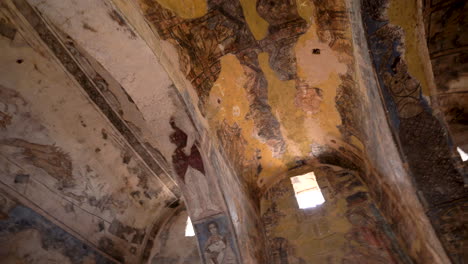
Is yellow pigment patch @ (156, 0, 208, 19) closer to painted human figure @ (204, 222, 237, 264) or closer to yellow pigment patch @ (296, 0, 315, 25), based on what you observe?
yellow pigment patch @ (296, 0, 315, 25)

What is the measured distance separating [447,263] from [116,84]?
17.8 ft

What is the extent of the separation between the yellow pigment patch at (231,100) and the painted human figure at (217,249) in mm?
1865

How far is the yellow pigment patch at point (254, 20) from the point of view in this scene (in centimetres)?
461

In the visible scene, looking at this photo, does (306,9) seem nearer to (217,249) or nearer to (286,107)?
(286,107)

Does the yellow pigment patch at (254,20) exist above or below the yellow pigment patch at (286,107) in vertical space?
above

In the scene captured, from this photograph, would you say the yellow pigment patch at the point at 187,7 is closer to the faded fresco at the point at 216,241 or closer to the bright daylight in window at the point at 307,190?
the faded fresco at the point at 216,241

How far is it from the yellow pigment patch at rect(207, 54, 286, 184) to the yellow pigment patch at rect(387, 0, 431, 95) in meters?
2.51

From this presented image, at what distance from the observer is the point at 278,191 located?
24.7 ft

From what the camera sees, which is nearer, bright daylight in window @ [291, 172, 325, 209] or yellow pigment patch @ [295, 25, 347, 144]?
yellow pigment patch @ [295, 25, 347, 144]

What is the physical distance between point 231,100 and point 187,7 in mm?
1872

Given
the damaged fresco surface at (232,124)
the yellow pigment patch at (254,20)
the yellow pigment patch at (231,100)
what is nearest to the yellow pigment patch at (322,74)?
the damaged fresco surface at (232,124)

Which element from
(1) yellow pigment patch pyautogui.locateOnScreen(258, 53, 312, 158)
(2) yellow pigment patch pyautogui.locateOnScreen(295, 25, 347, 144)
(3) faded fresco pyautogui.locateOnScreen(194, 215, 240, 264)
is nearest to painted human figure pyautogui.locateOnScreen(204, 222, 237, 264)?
(3) faded fresco pyautogui.locateOnScreen(194, 215, 240, 264)

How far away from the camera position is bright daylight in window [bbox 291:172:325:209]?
6977 millimetres

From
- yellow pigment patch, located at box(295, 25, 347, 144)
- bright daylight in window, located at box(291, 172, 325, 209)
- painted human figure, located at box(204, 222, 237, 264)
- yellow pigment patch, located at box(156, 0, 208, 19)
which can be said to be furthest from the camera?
bright daylight in window, located at box(291, 172, 325, 209)
